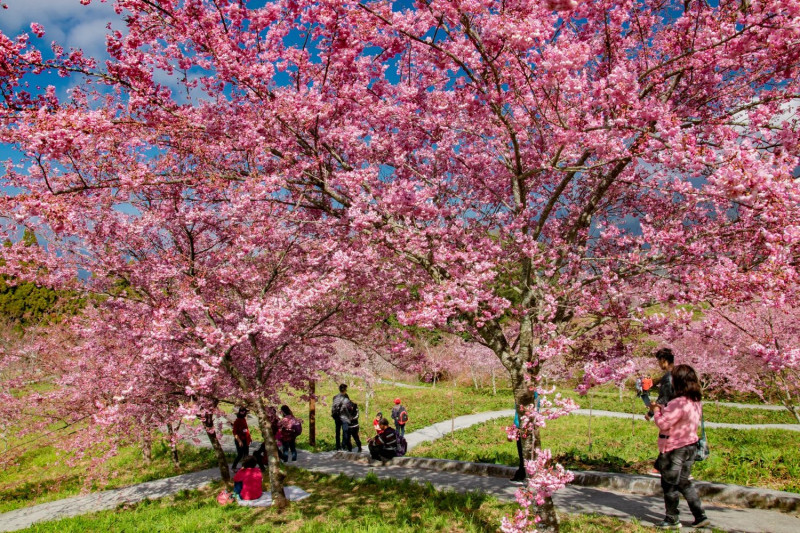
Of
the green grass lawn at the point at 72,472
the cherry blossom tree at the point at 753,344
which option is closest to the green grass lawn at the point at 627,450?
the cherry blossom tree at the point at 753,344

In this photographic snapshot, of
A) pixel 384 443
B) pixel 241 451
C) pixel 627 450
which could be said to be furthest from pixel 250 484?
pixel 627 450

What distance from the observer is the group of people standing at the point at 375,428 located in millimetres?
10344

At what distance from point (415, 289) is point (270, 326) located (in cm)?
261

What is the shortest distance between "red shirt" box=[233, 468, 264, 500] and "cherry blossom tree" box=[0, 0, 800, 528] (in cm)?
268

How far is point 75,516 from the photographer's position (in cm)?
796

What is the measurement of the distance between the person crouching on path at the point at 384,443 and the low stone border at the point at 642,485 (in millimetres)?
180

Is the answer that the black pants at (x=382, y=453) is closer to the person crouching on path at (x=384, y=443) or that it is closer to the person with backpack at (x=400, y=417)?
the person crouching on path at (x=384, y=443)

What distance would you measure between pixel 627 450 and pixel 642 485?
374 centimetres

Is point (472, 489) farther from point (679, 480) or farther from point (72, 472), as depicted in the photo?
point (72, 472)

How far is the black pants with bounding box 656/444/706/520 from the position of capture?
16.5 feet

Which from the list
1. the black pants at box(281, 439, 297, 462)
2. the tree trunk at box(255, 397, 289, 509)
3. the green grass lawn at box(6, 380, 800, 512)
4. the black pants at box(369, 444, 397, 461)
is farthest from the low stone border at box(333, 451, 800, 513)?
the tree trunk at box(255, 397, 289, 509)

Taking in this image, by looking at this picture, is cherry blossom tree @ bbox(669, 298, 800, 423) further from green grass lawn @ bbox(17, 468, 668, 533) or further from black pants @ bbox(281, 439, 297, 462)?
black pants @ bbox(281, 439, 297, 462)

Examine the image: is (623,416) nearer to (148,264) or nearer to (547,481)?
(547,481)

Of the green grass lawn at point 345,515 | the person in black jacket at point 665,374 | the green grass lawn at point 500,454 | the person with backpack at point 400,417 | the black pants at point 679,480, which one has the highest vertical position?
the person in black jacket at point 665,374
